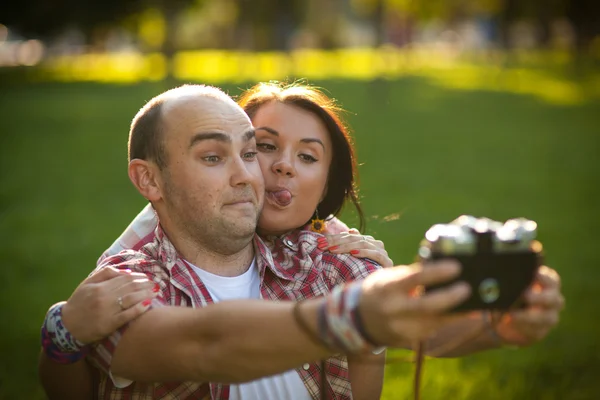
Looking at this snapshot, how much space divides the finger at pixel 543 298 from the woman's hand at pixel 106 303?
4.56ft

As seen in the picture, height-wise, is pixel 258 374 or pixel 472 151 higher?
pixel 258 374

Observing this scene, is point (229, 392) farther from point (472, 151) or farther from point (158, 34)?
point (158, 34)

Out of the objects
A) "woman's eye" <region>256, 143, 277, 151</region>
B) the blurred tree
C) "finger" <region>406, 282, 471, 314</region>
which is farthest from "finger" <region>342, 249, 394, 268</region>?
the blurred tree

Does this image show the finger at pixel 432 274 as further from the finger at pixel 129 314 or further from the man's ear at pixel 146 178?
the man's ear at pixel 146 178

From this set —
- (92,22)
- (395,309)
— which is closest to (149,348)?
(395,309)

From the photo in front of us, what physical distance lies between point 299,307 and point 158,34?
6748 cm

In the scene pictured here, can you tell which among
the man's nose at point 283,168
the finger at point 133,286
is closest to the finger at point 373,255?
the man's nose at point 283,168

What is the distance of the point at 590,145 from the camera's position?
19.1 meters

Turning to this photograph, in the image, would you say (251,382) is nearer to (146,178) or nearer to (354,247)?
(354,247)

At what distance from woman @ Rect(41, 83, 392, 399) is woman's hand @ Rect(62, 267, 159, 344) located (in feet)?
1.99

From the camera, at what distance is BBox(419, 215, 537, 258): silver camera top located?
2191 millimetres

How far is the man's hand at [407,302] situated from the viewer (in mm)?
2148

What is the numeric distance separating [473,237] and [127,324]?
1.39 meters

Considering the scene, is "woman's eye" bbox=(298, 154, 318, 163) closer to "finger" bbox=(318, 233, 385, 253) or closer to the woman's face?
the woman's face
